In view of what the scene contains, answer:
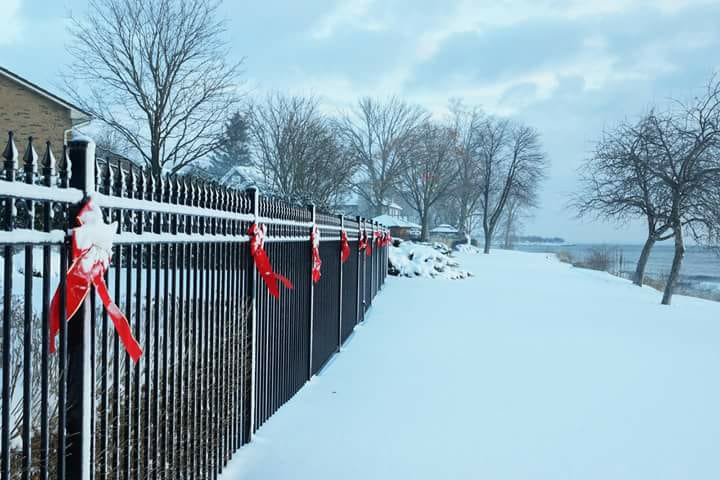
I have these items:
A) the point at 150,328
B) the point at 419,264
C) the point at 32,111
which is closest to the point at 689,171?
the point at 419,264

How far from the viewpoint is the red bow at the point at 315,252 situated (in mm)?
5084

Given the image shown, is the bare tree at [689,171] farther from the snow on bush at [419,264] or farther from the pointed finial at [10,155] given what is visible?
the pointed finial at [10,155]

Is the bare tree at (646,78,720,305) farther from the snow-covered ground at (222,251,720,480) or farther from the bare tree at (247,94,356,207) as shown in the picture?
the bare tree at (247,94,356,207)

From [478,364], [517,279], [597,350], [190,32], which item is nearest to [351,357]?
[478,364]

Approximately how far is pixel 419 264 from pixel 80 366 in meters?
18.0

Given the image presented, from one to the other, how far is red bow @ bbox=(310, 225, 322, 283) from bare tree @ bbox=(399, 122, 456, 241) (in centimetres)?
3717

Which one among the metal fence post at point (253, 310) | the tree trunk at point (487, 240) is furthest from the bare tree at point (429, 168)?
the metal fence post at point (253, 310)

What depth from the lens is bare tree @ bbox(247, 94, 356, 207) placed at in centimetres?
2675

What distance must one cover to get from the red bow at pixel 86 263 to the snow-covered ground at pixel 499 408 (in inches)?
78.0

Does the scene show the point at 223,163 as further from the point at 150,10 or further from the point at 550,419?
the point at 550,419

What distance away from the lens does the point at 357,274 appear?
8.48 metres

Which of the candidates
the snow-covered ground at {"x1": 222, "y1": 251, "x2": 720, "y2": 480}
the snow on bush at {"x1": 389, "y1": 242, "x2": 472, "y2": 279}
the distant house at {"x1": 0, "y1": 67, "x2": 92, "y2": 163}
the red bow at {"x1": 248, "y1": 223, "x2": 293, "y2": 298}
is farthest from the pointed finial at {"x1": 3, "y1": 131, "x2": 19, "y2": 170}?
the distant house at {"x1": 0, "y1": 67, "x2": 92, "y2": 163}

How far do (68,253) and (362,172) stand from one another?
46.2 meters

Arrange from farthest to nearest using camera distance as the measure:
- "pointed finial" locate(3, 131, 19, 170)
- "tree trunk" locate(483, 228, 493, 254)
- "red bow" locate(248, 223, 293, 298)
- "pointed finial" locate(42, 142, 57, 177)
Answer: "tree trunk" locate(483, 228, 493, 254) < "red bow" locate(248, 223, 293, 298) < "pointed finial" locate(42, 142, 57, 177) < "pointed finial" locate(3, 131, 19, 170)
